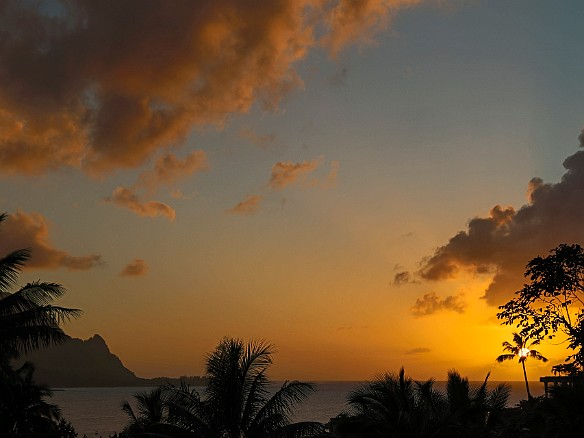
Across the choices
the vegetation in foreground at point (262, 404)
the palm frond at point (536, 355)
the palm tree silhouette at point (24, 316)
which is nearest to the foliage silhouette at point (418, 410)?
the vegetation in foreground at point (262, 404)

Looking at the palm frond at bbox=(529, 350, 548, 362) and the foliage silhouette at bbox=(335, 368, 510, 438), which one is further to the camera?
the palm frond at bbox=(529, 350, 548, 362)

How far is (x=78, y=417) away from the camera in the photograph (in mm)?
199875

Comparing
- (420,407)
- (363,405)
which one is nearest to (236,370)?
(363,405)

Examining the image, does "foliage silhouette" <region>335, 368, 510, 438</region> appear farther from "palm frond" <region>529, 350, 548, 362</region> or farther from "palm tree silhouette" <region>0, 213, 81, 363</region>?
"palm frond" <region>529, 350, 548, 362</region>

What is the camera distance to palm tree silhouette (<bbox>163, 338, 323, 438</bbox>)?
23.3 meters

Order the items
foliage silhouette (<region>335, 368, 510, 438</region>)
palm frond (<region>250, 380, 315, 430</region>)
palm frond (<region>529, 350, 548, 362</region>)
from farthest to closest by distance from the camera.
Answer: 1. palm frond (<region>529, 350, 548, 362</region>)
2. palm frond (<region>250, 380, 315, 430</region>)
3. foliage silhouette (<region>335, 368, 510, 438</region>)

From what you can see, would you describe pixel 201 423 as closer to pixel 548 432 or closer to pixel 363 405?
pixel 363 405

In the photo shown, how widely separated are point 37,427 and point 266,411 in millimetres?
11526

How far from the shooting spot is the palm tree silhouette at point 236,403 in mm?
23344

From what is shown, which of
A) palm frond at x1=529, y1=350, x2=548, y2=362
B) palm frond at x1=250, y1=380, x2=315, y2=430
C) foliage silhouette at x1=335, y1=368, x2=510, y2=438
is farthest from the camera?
palm frond at x1=529, y1=350, x2=548, y2=362

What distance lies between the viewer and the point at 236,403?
23.4 m

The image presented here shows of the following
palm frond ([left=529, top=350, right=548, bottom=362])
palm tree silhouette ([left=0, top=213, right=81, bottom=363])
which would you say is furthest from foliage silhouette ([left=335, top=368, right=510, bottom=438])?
palm frond ([left=529, top=350, right=548, bottom=362])

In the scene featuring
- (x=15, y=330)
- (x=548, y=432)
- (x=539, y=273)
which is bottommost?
(x=548, y=432)

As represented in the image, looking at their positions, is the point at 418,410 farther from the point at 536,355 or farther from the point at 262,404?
the point at 536,355
